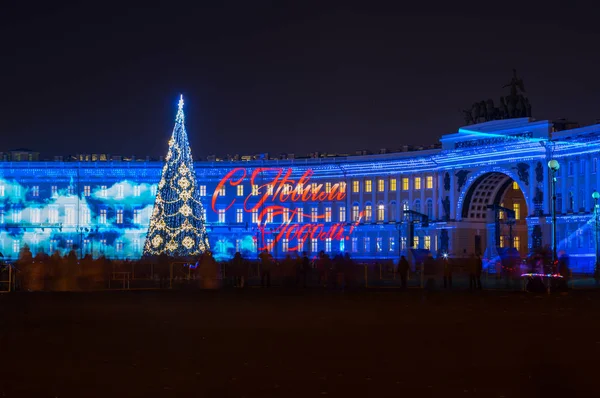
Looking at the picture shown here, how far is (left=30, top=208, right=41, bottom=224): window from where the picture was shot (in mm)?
107250

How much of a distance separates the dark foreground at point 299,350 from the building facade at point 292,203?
6684cm

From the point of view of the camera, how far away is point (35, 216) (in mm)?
107375

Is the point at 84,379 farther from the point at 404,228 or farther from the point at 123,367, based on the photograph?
the point at 404,228

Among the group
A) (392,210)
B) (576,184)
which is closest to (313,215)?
(392,210)

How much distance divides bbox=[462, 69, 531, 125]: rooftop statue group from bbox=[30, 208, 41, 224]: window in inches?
1862

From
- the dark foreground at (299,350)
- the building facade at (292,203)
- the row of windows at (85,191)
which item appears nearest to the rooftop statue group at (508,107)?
the building facade at (292,203)

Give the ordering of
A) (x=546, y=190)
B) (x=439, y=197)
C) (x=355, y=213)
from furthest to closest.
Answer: (x=355, y=213)
(x=439, y=197)
(x=546, y=190)

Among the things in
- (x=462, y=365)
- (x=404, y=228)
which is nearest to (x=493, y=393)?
(x=462, y=365)

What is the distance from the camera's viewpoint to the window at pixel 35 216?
107250mm

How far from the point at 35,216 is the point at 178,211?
55049 millimetres

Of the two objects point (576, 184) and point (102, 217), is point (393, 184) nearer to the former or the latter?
point (576, 184)

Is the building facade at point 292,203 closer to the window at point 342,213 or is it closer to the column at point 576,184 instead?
the window at point 342,213

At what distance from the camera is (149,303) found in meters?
30.0

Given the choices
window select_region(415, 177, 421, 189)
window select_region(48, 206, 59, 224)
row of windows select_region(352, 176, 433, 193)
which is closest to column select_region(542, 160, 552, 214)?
row of windows select_region(352, 176, 433, 193)
